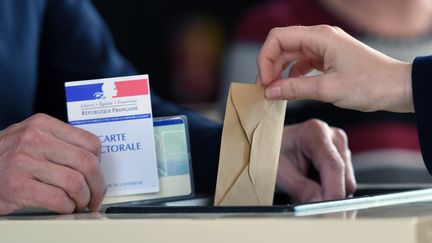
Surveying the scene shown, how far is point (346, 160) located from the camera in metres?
1.22

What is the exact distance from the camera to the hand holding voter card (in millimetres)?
968

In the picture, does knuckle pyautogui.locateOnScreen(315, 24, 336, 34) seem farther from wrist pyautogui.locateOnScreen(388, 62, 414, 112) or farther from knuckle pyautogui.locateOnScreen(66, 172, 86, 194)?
knuckle pyautogui.locateOnScreen(66, 172, 86, 194)

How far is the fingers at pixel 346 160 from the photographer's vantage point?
1.20 m

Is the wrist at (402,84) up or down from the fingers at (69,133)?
up

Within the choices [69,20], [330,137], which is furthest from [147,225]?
[69,20]

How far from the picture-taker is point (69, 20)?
1553 mm

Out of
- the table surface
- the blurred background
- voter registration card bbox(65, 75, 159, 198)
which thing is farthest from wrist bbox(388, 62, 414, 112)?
the blurred background

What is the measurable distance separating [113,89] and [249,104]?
138 millimetres

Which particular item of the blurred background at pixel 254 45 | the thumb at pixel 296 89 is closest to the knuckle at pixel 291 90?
the thumb at pixel 296 89

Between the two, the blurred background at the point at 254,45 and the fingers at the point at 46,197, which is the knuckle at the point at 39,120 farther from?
the blurred background at the point at 254,45

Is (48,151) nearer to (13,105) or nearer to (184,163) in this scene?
(184,163)

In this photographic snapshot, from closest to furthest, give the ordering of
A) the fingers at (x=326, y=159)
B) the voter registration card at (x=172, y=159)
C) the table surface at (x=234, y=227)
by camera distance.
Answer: the table surface at (x=234, y=227) < the voter registration card at (x=172, y=159) < the fingers at (x=326, y=159)

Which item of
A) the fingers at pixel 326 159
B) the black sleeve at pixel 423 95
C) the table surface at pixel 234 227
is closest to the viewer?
the table surface at pixel 234 227

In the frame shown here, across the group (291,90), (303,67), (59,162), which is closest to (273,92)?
(291,90)
